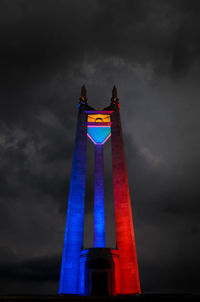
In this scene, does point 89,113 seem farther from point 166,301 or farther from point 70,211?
point 166,301

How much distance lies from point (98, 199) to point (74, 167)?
28.5 ft

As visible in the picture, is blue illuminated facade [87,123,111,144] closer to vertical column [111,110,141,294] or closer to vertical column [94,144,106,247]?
vertical column [94,144,106,247]

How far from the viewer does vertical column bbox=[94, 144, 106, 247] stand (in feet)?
104

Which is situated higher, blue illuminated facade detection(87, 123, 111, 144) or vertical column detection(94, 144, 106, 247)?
blue illuminated facade detection(87, 123, 111, 144)

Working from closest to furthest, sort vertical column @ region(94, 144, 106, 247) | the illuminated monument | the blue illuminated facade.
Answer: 1. the illuminated monument
2. vertical column @ region(94, 144, 106, 247)
3. the blue illuminated facade

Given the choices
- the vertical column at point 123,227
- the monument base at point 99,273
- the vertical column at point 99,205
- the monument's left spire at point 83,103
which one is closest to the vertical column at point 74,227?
the monument base at point 99,273

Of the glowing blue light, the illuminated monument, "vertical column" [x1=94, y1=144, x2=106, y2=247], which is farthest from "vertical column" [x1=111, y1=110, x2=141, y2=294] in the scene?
"vertical column" [x1=94, y1=144, x2=106, y2=247]

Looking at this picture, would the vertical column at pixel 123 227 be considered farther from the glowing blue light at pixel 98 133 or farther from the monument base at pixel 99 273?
the glowing blue light at pixel 98 133

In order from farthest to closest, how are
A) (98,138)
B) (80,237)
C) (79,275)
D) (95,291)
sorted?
(98,138) → (80,237) → (79,275) → (95,291)

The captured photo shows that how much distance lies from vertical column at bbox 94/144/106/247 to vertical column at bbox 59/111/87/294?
7506 mm

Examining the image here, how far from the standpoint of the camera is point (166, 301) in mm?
10883

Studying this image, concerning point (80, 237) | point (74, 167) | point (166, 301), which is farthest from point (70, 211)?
point (166, 301)

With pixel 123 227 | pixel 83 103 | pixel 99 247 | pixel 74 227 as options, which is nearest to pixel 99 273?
pixel 99 247

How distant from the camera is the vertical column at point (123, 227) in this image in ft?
74.7
